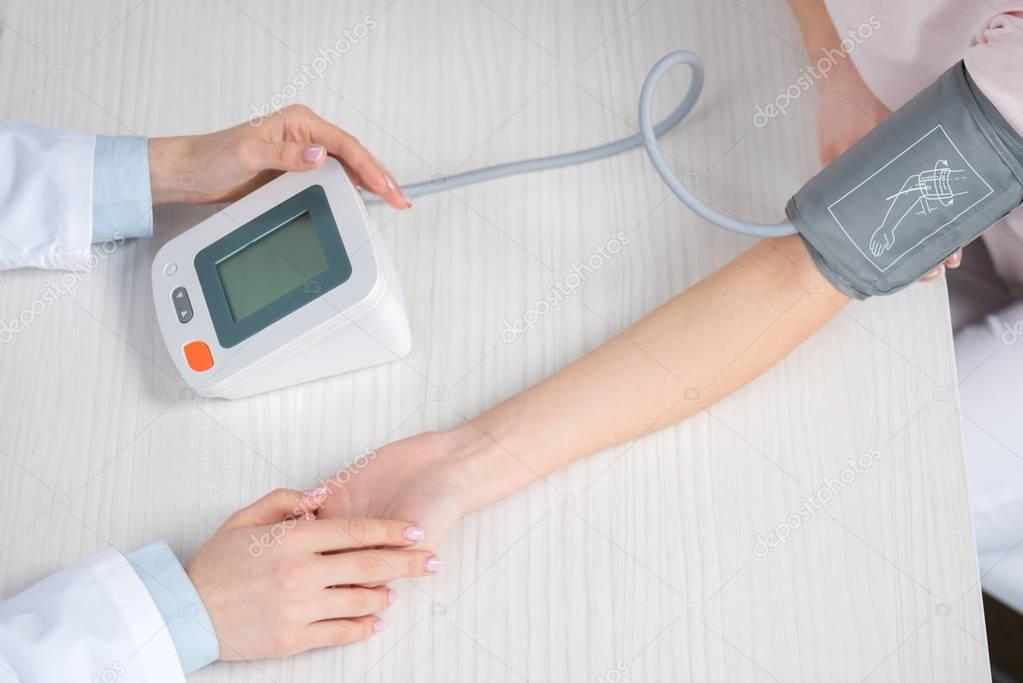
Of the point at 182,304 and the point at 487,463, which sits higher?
the point at 182,304

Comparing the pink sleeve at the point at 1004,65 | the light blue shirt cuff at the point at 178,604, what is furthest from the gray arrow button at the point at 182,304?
the pink sleeve at the point at 1004,65

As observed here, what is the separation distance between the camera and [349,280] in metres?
0.89

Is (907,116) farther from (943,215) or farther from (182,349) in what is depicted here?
(182,349)

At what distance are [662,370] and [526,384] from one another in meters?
0.14

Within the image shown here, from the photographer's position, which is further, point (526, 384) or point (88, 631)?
point (526, 384)

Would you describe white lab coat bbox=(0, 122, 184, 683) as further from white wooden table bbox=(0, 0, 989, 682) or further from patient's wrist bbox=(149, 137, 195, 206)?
patient's wrist bbox=(149, 137, 195, 206)

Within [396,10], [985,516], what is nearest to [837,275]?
[985,516]

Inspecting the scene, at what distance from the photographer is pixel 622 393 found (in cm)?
94

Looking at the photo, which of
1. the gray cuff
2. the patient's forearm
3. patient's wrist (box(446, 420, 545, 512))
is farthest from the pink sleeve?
patient's wrist (box(446, 420, 545, 512))

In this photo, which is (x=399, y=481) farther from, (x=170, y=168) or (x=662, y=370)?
(x=170, y=168)

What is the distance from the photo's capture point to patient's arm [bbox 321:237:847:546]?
91 centimetres

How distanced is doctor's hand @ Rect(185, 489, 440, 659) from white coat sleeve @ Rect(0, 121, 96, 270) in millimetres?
374

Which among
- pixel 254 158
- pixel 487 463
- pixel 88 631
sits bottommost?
pixel 88 631

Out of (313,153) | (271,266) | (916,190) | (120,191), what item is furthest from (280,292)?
(916,190)
